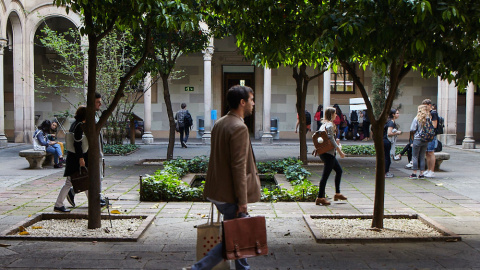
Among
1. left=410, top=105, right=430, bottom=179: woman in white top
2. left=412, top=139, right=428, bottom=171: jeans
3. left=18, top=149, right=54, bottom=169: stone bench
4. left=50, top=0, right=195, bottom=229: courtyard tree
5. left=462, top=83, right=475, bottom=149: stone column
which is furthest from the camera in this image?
left=462, top=83, right=475, bottom=149: stone column

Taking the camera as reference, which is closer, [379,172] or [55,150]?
[379,172]

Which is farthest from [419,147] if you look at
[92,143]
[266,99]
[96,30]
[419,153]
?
[266,99]

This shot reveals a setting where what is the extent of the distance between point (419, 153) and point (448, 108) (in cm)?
1134

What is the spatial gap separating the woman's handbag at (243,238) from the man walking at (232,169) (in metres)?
0.16

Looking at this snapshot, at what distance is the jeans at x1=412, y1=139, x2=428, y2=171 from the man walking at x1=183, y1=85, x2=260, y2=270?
7733mm

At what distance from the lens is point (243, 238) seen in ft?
13.1

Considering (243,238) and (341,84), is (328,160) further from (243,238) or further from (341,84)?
(341,84)

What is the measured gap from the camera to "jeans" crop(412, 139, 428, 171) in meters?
11.1

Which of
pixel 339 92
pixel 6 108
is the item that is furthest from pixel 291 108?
pixel 6 108

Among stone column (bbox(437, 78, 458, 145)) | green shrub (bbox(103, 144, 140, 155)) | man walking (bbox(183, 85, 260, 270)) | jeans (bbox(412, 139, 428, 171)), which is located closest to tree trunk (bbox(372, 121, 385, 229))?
man walking (bbox(183, 85, 260, 270))

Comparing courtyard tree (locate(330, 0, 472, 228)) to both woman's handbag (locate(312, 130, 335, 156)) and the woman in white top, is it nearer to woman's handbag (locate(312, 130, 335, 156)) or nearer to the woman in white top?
woman's handbag (locate(312, 130, 335, 156))

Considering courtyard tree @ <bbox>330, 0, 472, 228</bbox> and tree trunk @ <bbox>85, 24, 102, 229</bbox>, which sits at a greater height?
courtyard tree @ <bbox>330, 0, 472, 228</bbox>

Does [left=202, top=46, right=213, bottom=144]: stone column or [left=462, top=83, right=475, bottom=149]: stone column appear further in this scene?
[left=202, top=46, right=213, bottom=144]: stone column

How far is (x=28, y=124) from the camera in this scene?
2103 cm
